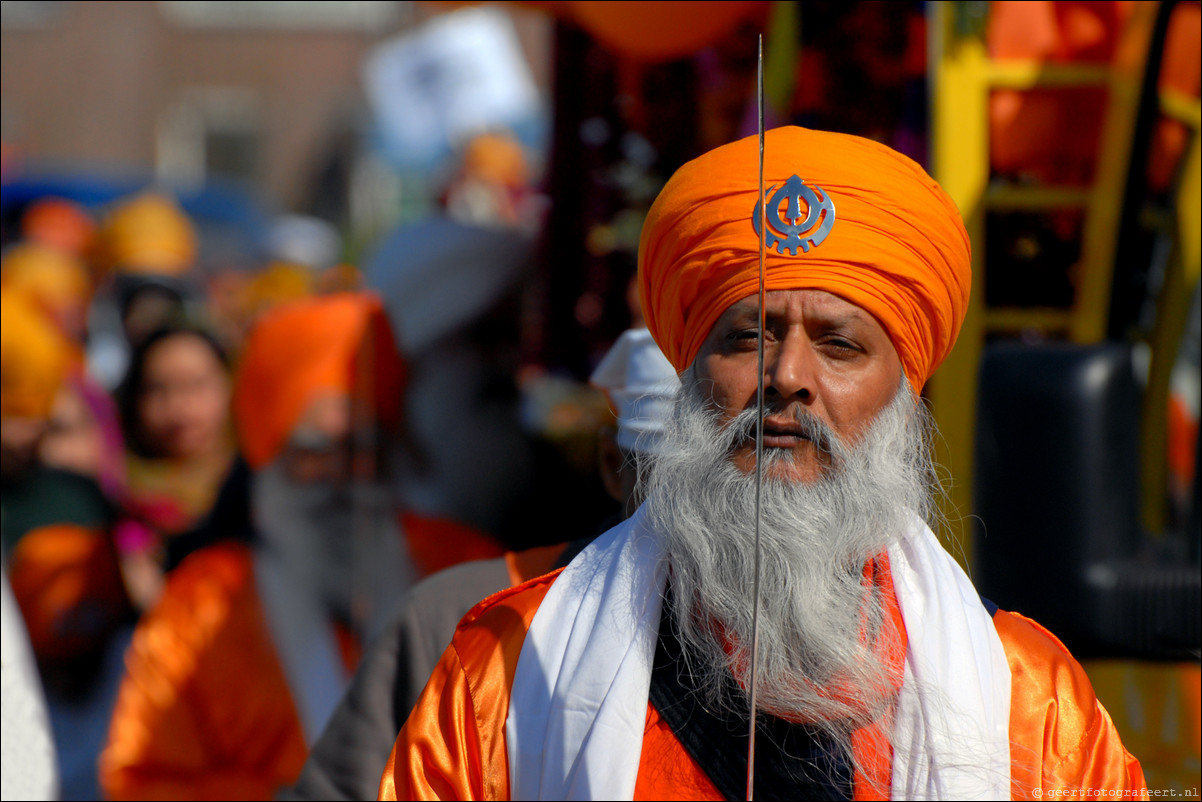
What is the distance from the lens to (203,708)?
306cm

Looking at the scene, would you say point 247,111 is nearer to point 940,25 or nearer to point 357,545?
point 357,545

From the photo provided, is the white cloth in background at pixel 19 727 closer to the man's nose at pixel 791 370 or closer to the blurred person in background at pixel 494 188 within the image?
the man's nose at pixel 791 370

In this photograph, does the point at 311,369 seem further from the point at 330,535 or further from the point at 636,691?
the point at 636,691

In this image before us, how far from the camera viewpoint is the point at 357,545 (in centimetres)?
341

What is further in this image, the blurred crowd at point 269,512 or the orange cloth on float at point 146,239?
the orange cloth on float at point 146,239

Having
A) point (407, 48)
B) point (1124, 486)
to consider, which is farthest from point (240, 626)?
point (407, 48)

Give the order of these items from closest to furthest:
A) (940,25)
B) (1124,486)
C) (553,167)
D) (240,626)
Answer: (1124,486) < (940,25) < (240,626) < (553,167)

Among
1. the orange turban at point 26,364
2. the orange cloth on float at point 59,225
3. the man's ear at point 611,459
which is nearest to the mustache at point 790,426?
the man's ear at point 611,459

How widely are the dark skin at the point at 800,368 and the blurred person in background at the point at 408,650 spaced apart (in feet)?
1.76

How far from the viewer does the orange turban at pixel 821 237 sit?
152 centimetres

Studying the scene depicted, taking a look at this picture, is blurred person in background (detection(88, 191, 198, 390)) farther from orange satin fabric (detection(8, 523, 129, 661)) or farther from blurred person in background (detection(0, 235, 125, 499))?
orange satin fabric (detection(8, 523, 129, 661))

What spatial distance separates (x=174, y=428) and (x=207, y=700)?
174 cm

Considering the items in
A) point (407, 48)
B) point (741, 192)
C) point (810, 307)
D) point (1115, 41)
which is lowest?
point (810, 307)

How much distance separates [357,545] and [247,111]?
22.4 feet
